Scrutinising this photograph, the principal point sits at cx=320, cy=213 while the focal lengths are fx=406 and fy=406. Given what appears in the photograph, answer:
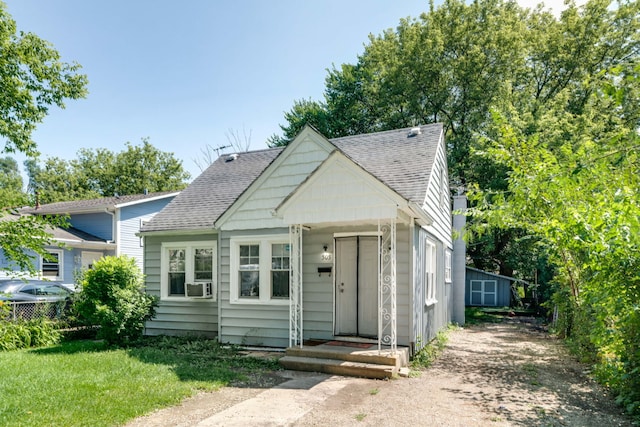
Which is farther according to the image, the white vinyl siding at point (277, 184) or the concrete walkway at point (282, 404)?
the white vinyl siding at point (277, 184)

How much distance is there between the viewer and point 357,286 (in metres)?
8.59

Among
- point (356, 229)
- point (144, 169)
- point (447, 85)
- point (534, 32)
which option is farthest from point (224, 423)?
point (144, 169)

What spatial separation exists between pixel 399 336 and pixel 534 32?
852 inches

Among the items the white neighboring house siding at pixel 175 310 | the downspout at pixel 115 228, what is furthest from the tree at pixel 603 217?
the downspout at pixel 115 228

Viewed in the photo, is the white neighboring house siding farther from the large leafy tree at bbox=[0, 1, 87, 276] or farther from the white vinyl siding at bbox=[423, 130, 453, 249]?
the white vinyl siding at bbox=[423, 130, 453, 249]

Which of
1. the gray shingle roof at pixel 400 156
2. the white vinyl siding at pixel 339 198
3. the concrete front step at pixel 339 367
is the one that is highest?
the gray shingle roof at pixel 400 156

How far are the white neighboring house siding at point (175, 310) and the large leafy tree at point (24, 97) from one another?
5133 mm

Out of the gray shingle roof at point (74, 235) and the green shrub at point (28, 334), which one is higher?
the gray shingle roof at point (74, 235)

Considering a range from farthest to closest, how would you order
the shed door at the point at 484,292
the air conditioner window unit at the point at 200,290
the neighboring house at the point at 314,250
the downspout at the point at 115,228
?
the shed door at the point at 484,292 < the downspout at the point at 115,228 < the air conditioner window unit at the point at 200,290 < the neighboring house at the point at 314,250

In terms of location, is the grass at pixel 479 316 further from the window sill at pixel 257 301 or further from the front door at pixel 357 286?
the window sill at pixel 257 301

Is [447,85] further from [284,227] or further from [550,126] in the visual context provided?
[284,227]

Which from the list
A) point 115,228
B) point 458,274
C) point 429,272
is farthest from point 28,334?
A: point 458,274

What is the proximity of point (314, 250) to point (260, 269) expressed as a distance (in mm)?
1431

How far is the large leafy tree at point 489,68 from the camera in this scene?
2030 cm
